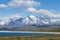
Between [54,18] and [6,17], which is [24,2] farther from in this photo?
[54,18]

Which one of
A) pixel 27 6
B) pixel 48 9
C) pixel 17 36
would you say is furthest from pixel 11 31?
pixel 48 9

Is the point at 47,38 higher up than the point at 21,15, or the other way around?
the point at 21,15

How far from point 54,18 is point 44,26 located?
0.16 metres

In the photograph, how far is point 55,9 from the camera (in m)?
1.43

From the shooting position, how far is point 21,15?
4.80 ft

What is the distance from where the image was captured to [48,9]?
4.72 ft

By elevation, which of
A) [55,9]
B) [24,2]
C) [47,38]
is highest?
[24,2]

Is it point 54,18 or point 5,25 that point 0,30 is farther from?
point 54,18

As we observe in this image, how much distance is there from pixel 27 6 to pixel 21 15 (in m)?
0.14

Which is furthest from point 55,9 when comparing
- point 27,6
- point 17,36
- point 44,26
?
point 17,36

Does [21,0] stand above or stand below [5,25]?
above

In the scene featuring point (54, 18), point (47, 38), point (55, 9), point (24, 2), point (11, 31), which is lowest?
point (47, 38)

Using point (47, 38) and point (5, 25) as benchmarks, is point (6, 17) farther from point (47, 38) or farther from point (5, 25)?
point (47, 38)

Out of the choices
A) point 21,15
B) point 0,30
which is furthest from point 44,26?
point 0,30
